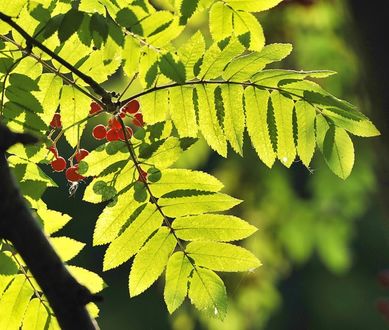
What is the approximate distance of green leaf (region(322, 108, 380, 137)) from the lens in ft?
6.91

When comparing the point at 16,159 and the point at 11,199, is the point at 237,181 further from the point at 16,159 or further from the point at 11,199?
the point at 11,199

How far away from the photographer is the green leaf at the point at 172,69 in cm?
193

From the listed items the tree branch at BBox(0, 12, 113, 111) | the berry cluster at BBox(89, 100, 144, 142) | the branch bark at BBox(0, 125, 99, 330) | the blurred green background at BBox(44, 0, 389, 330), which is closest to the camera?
the branch bark at BBox(0, 125, 99, 330)

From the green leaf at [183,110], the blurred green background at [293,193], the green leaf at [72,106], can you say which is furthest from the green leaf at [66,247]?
the blurred green background at [293,193]

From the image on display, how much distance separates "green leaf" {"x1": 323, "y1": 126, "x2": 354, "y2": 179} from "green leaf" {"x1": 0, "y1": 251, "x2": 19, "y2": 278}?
770 mm

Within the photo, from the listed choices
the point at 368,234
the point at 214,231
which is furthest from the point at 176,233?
the point at 368,234

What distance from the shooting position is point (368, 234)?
62.2 feet

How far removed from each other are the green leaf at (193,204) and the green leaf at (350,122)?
13.4 inches

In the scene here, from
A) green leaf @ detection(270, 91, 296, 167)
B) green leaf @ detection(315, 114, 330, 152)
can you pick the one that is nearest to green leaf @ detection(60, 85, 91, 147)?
green leaf @ detection(270, 91, 296, 167)

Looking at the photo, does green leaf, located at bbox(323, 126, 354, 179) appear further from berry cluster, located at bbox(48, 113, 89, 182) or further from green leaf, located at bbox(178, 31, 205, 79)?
berry cluster, located at bbox(48, 113, 89, 182)

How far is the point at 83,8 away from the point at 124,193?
0.43 metres

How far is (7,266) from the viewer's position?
77.8 inches

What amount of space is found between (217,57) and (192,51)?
0.06m

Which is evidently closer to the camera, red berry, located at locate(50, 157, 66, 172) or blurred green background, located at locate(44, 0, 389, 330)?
red berry, located at locate(50, 157, 66, 172)
